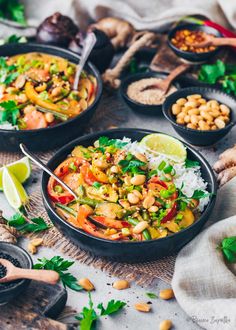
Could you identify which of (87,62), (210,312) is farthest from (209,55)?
(210,312)

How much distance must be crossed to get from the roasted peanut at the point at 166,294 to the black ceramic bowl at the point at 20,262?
27.9 inches

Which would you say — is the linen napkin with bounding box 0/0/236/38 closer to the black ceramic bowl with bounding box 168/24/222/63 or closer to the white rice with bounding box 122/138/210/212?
the black ceramic bowl with bounding box 168/24/222/63

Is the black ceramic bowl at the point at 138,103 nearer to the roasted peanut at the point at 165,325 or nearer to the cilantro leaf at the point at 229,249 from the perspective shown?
the cilantro leaf at the point at 229,249

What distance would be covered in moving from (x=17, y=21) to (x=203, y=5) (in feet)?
5.46

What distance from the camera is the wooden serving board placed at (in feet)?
9.43

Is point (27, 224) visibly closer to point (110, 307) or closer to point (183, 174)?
point (110, 307)

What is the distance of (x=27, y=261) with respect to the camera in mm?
3080

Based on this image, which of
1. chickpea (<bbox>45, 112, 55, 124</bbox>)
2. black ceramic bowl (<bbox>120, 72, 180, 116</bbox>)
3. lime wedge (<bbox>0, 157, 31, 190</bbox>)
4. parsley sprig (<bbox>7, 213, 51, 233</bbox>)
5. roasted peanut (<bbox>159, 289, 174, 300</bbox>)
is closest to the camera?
roasted peanut (<bbox>159, 289, 174, 300</bbox>)

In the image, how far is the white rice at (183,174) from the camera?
3.48 metres

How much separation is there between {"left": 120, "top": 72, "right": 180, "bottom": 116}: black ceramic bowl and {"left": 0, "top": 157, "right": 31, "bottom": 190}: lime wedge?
1020mm

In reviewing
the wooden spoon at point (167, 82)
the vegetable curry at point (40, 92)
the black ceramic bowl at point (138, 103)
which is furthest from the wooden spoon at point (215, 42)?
the vegetable curry at point (40, 92)

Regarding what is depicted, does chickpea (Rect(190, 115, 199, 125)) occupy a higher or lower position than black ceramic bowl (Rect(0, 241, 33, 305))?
higher

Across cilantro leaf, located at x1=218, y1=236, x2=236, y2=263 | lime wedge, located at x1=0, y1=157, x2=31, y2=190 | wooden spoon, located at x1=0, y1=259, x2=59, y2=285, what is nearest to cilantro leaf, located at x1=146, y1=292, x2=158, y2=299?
cilantro leaf, located at x1=218, y1=236, x2=236, y2=263

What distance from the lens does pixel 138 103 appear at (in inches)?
175
